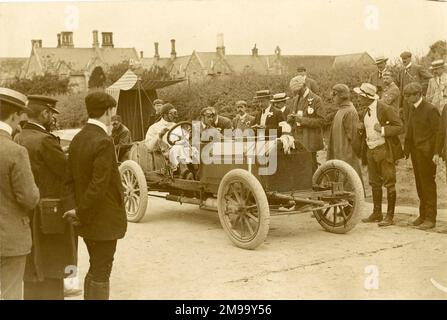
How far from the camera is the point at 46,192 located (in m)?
4.23

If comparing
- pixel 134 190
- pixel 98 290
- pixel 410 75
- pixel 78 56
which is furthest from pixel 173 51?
pixel 410 75

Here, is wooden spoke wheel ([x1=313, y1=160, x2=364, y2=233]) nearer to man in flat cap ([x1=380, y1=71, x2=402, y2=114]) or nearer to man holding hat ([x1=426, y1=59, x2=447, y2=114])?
man in flat cap ([x1=380, y1=71, x2=402, y2=114])

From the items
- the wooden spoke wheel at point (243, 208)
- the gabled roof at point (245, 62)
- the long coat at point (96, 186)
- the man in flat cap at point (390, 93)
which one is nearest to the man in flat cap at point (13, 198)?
the long coat at point (96, 186)

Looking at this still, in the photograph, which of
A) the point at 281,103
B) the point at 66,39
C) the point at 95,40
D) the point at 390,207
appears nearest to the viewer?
the point at 66,39

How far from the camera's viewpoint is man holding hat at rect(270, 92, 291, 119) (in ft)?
25.0

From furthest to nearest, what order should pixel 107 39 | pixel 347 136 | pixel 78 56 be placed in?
pixel 347 136 < pixel 78 56 < pixel 107 39

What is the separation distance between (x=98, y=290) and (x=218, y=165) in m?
2.67

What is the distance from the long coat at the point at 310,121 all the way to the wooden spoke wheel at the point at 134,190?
84.5 inches

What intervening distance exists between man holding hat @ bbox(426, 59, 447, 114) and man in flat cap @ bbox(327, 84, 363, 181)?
95 cm

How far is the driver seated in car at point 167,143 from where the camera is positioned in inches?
277

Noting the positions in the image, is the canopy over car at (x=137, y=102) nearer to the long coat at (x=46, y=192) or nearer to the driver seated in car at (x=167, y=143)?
the driver seated in car at (x=167, y=143)

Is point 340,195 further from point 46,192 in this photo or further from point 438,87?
point 46,192

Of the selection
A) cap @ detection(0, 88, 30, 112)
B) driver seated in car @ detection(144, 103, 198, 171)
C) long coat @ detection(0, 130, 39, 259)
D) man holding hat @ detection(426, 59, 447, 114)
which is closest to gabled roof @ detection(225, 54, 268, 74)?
driver seated in car @ detection(144, 103, 198, 171)
